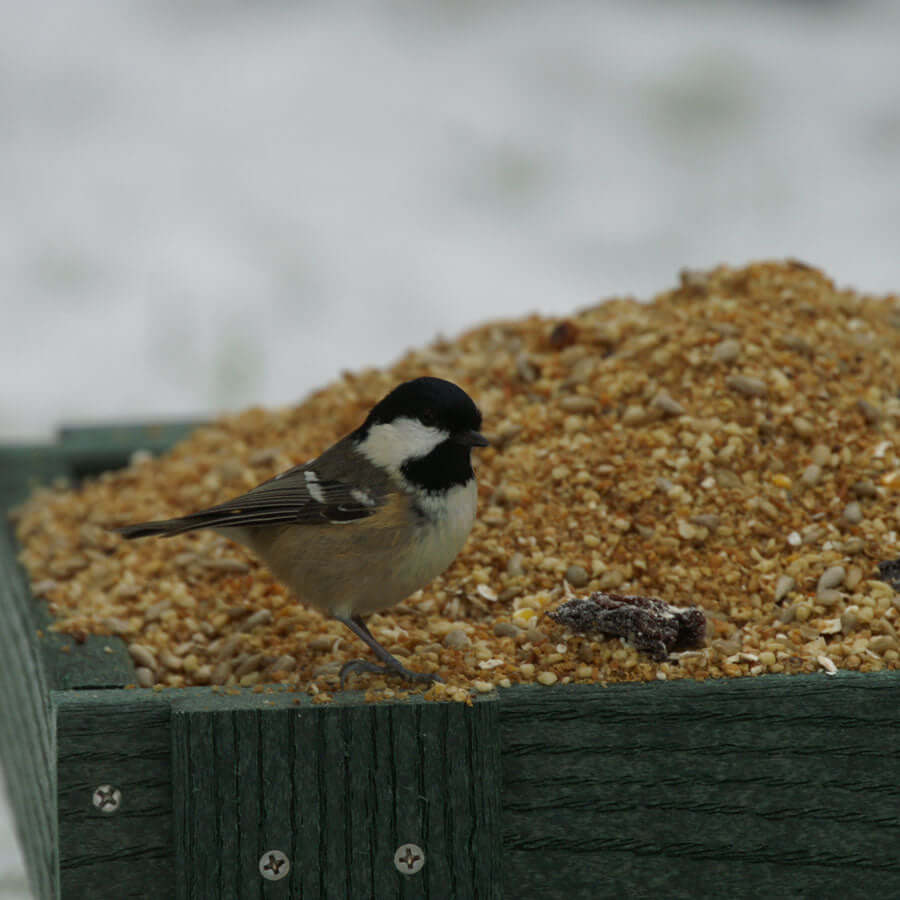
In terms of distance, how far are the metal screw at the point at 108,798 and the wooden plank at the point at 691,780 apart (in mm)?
501

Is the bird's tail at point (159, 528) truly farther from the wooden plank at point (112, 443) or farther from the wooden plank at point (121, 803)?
the wooden plank at point (112, 443)

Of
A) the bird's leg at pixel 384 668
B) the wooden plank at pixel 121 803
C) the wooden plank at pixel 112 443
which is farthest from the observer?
the wooden plank at pixel 112 443

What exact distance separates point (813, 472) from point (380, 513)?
0.81 meters

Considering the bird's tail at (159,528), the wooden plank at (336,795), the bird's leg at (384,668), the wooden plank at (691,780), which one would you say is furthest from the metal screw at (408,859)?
the bird's tail at (159,528)

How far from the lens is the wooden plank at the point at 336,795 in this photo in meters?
1.82

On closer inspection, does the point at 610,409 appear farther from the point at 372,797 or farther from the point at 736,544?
the point at 372,797

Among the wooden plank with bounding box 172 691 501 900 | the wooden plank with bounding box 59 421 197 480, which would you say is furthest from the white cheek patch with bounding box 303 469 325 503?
the wooden plank with bounding box 59 421 197 480

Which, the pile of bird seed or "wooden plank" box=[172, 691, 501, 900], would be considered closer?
"wooden plank" box=[172, 691, 501, 900]

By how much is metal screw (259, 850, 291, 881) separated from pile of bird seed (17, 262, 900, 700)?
214 millimetres

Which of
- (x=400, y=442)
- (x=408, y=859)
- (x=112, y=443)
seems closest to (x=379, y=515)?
(x=400, y=442)

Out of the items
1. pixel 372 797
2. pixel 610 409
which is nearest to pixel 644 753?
pixel 372 797

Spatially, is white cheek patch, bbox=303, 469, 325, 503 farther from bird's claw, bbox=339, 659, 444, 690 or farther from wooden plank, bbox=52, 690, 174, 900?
wooden plank, bbox=52, 690, 174, 900

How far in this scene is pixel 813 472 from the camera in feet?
7.92

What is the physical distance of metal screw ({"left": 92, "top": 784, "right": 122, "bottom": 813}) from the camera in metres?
1.82
